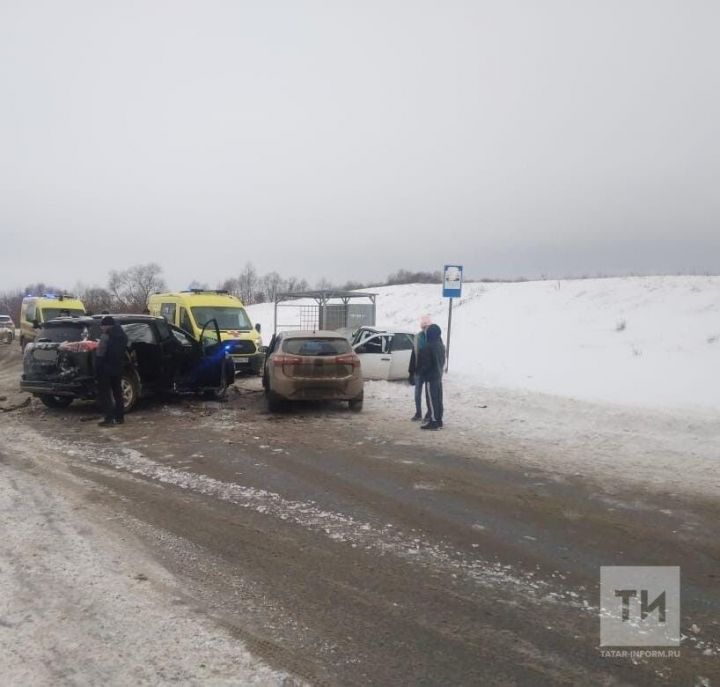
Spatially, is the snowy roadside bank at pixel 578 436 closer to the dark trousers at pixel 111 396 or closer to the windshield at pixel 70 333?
the dark trousers at pixel 111 396

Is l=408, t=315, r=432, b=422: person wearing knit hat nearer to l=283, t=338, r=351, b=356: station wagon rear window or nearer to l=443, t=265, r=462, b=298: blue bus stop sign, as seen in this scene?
l=283, t=338, r=351, b=356: station wagon rear window

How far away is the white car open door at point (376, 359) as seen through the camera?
13.9 m

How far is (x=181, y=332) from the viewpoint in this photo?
1191cm

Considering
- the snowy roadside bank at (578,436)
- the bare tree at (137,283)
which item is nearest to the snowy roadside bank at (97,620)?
the snowy roadside bank at (578,436)

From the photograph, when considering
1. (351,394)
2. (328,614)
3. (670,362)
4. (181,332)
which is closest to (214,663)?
(328,614)

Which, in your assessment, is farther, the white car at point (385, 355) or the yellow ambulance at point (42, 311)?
the yellow ambulance at point (42, 311)

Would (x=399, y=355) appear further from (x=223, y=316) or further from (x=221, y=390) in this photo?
(x=223, y=316)

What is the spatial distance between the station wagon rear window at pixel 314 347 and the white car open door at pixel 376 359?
132 inches

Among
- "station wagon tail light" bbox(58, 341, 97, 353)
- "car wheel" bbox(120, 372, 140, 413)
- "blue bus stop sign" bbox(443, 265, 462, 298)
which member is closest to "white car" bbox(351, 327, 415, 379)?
"blue bus stop sign" bbox(443, 265, 462, 298)

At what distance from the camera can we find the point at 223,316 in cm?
1611

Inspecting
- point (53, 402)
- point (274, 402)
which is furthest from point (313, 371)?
point (53, 402)

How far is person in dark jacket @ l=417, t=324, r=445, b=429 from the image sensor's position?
9.36 meters

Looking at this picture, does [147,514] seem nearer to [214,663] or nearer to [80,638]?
[80,638]

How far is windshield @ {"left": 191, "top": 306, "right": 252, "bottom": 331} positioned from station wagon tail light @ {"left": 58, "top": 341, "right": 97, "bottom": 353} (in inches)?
239
